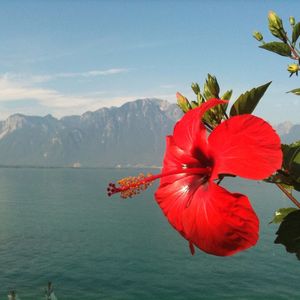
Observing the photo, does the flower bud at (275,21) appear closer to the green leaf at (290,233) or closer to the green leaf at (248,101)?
the green leaf at (248,101)

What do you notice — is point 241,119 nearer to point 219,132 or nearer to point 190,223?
point 219,132

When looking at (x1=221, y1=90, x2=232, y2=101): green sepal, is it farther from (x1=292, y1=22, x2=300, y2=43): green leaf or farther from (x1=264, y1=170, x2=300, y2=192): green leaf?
(x1=292, y1=22, x2=300, y2=43): green leaf

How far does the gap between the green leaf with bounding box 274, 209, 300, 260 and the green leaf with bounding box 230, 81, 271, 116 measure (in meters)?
0.26

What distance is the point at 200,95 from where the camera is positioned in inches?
44.1

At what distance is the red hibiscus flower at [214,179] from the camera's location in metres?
0.68

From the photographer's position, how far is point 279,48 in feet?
4.75

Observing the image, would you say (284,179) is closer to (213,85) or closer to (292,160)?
(292,160)

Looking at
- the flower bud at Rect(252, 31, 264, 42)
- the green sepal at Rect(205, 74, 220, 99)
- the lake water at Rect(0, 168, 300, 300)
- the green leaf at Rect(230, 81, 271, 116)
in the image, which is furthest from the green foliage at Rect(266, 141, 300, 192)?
the lake water at Rect(0, 168, 300, 300)

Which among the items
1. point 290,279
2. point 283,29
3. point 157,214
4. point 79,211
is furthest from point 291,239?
point 157,214

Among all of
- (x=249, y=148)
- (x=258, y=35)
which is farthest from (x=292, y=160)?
(x=258, y=35)

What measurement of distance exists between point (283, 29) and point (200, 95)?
0.61 metres

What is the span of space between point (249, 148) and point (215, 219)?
0.14 metres

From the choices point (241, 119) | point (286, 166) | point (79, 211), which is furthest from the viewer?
point (79, 211)

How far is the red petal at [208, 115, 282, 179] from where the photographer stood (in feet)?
2.20
